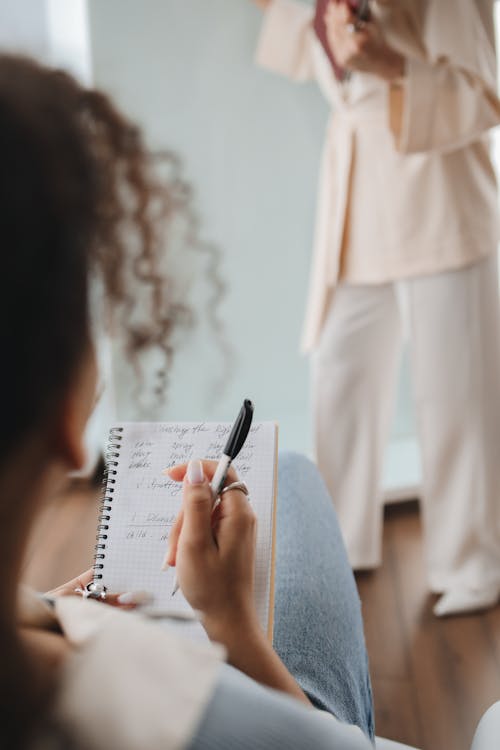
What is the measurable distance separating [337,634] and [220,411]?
56.9 inches

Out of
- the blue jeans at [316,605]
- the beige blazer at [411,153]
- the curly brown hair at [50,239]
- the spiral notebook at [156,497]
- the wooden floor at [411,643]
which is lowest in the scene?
the wooden floor at [411,643]

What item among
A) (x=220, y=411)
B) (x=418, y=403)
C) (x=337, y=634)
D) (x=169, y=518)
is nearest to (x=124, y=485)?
(x=169, y=518)

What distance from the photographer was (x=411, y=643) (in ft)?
4.76

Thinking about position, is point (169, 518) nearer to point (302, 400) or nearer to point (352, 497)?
point (352, 497)

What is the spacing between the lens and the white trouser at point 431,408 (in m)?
1.44


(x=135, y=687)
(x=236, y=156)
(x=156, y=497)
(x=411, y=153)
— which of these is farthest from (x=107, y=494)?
(x=236, y=156)

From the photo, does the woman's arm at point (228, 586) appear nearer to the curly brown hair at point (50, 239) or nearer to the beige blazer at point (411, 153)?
the curly brown hair at point (50, 239)

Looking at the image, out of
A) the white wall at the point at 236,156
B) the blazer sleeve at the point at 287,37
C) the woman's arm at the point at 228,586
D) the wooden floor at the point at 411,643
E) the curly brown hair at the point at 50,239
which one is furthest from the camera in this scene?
the white wall at the point at 236,156

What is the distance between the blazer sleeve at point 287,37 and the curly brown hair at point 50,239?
1349 mm

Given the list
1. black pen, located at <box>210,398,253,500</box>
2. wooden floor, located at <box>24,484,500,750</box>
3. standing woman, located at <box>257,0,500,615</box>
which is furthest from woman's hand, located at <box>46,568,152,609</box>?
standing woman, located at <box>257,0,500,615</box>

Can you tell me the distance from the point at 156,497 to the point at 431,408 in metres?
0.88

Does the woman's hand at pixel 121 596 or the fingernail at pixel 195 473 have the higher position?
the fingernail at pixel 195 473

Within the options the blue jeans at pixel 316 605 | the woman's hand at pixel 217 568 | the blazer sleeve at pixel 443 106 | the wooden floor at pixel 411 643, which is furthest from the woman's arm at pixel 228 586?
the blazer sleeve at pixel 443 106

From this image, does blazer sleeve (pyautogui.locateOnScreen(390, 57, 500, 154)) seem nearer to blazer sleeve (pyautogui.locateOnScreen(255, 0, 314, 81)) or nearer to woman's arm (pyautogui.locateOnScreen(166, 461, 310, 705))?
blazer sleeve (pyautogui.locateOnScreen(255, 0, 314, 81))
